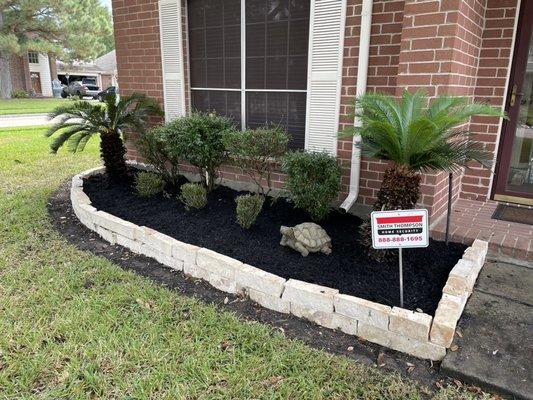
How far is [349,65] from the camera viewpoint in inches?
156

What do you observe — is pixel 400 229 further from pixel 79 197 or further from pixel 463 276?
pixel 79 197

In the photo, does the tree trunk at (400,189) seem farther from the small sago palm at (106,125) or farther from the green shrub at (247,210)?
the small sago palm at (106,125)

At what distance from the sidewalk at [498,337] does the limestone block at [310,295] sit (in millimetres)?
768

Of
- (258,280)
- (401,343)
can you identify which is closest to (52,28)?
(258,280)

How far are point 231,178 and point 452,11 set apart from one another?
10.2 feet

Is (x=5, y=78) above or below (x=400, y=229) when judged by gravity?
above

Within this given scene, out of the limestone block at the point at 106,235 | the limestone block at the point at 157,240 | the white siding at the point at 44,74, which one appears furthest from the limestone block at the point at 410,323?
the white siding at the point at 44,74

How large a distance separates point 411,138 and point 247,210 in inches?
64.9

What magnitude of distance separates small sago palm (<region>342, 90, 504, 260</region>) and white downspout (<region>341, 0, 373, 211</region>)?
1.94ft

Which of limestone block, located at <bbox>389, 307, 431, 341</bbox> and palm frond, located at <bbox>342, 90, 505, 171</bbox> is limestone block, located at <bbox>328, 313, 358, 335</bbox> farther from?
palm frond, located at <bbox>342, 90, 505, 171</bbox>

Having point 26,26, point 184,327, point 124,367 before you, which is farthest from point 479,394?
point 26,26

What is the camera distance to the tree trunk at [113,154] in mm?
5348

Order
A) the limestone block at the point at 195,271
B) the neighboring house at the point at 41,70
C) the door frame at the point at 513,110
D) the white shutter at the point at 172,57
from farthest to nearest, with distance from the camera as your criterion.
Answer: the neighboring house at the point at 41,70
the white shutter at the point at 172,57
the door frame at the point at 513,110
the limestone block at the point at 195,271

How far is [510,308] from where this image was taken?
278 cm
